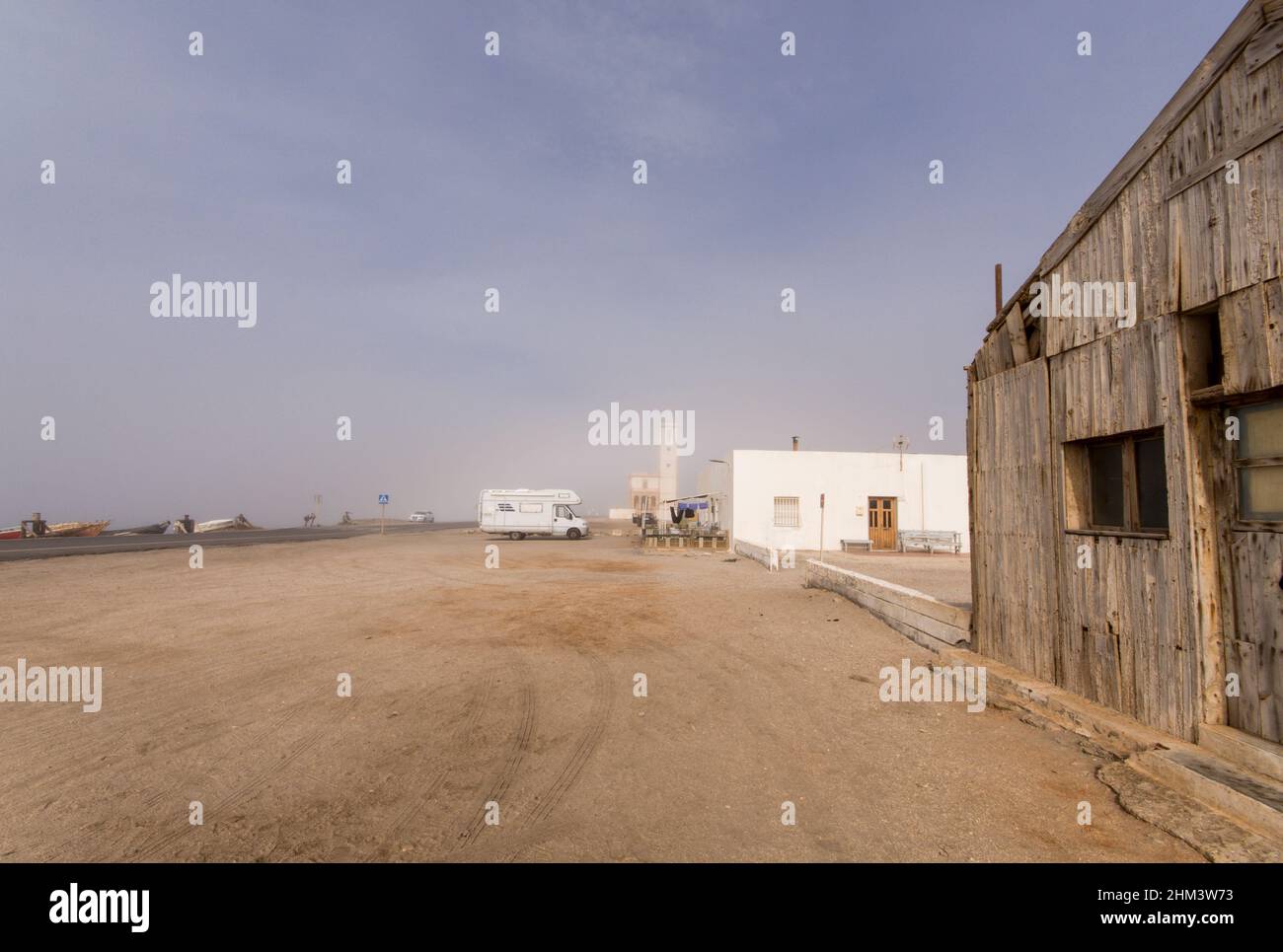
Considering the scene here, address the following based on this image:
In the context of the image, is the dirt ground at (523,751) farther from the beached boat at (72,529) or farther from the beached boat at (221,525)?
the beached boat at (221,525)

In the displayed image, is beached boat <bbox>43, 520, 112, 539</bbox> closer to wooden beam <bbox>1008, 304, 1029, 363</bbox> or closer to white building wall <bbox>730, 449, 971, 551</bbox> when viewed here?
white building wall <bbox>730, 449, 971, 551</bbox>

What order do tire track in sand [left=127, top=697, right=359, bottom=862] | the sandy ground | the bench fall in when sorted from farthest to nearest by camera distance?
the bench, the sandy ground, tire track in sand [left=127, top=697, right=359, bottom=862]

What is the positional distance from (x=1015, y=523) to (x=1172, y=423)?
212 cm

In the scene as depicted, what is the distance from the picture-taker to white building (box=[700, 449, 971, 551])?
1116 inches

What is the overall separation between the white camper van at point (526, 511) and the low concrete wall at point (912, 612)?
26.6 meters

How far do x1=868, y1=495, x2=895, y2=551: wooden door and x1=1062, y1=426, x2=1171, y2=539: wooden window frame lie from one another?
24173 millimetres

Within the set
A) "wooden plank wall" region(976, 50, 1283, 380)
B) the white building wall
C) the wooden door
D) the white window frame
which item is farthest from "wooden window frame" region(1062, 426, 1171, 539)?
the wooden door

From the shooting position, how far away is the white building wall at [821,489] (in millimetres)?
28312

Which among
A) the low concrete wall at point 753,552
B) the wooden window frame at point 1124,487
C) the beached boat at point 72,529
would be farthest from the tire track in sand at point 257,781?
the beached boat at point 72,529

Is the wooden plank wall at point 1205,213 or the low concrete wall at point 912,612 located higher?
the wooden plank wall at point 1205,213
